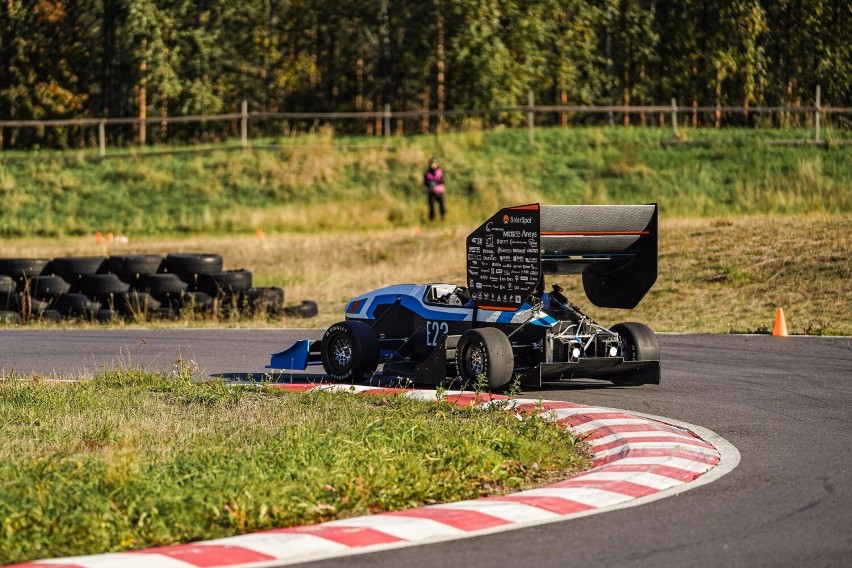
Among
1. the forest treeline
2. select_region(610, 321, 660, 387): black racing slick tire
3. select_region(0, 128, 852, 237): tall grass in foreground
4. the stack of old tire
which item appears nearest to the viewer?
select_region(610, 321, 660, 387): black racing slick tire

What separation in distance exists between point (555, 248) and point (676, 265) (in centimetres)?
1294

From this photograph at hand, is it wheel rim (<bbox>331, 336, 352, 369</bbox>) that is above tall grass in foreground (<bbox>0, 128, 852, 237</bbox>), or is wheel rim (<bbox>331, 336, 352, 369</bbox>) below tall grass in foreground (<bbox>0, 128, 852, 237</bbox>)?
below

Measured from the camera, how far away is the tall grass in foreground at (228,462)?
23.5ft

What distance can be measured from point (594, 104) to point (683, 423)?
53989 mm

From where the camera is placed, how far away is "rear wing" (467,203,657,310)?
12906 mm

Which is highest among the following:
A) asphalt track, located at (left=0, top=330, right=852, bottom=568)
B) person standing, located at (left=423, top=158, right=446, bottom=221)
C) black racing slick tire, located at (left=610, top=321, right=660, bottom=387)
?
person standing, located at (left=423, top=158, right=446, bottom=221)

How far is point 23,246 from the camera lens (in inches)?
1332

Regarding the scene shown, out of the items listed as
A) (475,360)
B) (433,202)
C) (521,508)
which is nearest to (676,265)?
(433,202)

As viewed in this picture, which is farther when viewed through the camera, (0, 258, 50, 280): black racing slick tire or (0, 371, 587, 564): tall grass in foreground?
(0, 258, 50, 280): black racing slick tire

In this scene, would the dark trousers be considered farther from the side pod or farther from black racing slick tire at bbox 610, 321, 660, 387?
black racing slick tire at bbox 610, 321, 660, 387

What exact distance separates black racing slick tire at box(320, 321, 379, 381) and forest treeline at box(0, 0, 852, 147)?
4363 cm

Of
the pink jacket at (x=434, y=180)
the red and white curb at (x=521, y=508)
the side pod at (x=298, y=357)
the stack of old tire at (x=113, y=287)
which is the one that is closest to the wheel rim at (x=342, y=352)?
the side pod at (x=298, y=357)

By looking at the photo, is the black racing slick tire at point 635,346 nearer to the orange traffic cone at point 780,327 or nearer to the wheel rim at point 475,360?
the wheel rim at point 475,360

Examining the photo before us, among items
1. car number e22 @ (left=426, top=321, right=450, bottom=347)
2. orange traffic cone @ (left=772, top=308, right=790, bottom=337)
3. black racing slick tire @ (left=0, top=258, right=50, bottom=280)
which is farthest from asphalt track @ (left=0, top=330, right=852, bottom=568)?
black racing slick tire @ (left=0, top=258, right=50, bottom=280)
